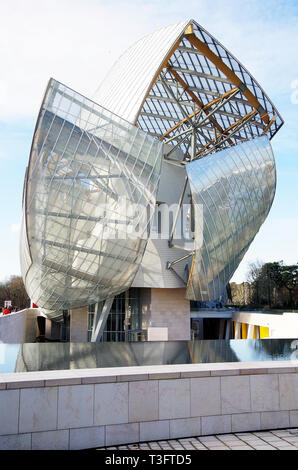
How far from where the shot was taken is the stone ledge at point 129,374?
690 centimetres

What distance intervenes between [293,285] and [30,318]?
4259 centimetres

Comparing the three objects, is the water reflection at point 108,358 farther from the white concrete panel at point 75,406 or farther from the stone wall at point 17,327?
the stone wall at point 17,327

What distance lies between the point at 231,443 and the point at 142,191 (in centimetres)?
1511

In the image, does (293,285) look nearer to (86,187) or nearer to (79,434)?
(86,187)

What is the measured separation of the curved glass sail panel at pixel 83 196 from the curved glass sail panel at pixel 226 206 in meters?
5.25

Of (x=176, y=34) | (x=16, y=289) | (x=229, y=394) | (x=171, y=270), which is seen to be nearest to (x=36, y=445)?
(x=229, y=394)

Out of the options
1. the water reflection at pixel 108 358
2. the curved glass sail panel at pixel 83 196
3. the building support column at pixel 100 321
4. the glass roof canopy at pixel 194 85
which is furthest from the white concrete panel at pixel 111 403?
the building support column at pixel 100 321

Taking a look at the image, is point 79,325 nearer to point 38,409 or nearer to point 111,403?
point 111,403

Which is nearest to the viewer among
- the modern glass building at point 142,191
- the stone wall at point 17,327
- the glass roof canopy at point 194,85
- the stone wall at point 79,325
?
the modern glass building at point 142,191

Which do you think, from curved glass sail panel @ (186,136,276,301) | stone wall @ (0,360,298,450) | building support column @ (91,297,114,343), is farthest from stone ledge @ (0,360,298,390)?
building support column @ (91,297,114,343)

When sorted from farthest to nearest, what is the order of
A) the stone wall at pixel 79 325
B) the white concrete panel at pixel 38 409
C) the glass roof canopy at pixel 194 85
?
the stone wall at pixel 79 325, the glass roof canopy at pixel 194 85, the white concrete panel at pixel 38 409

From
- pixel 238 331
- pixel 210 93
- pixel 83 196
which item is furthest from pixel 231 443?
pixel 238 331

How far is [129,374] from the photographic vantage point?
292 inches

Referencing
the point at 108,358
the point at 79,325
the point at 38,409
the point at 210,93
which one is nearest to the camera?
the point at 38,409
